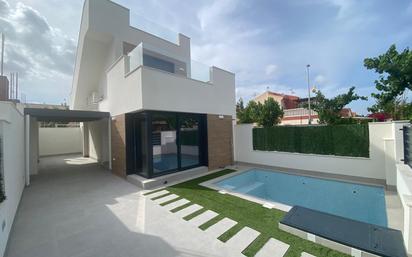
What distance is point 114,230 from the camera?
15.5 ft

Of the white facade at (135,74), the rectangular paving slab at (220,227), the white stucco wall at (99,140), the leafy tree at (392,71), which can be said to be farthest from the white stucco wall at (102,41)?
the leafy tree at (392,71)

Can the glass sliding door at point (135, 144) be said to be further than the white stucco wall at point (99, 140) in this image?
No

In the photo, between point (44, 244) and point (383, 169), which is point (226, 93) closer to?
point (383, 169)

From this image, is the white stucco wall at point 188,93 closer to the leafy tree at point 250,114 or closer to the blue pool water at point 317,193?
the blue pool water at point 317,193

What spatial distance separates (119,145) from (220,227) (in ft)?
25.0

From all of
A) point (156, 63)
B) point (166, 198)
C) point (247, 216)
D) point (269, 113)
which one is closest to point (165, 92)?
point (156, 63)

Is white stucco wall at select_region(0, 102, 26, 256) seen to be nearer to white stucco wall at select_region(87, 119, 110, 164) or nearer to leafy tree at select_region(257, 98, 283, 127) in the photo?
white stucco wall at select_region(87, 119, 110, 164)

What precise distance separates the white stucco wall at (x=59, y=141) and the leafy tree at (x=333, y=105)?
24275 mm

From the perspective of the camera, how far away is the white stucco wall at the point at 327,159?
25.8ft

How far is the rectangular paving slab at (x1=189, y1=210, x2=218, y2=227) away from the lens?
4.94 m

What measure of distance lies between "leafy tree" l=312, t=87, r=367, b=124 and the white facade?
7.51 meters

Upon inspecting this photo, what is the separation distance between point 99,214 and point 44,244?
1.53 m

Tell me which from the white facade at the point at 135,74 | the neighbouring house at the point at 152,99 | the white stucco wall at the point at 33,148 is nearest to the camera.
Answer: the white facade at the point at 135,74

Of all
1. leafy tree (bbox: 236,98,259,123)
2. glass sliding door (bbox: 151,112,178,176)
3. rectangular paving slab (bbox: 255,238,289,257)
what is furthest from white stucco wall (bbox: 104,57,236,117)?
leafy tree (bbox: 236,98,259,123)
